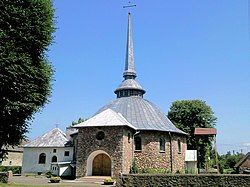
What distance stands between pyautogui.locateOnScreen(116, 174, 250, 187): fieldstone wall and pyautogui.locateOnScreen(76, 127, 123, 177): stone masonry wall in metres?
8.20

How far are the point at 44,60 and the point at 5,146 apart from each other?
577 centimetres

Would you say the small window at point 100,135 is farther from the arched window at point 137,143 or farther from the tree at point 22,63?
the tree at point 22,63

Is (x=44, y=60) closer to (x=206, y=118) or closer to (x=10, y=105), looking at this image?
(x=10, y=105)

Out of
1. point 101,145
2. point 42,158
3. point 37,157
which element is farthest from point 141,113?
point 37,157

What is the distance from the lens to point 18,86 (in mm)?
15477

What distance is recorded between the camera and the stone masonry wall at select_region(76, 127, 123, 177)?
2878 centimetres

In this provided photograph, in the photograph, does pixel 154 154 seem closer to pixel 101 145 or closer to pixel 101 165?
pixel 101 165

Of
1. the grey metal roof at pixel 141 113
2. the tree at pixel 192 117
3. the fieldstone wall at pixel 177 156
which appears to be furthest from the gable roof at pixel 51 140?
the tree at pixel 192 117

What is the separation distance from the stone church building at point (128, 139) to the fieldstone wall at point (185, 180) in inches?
336

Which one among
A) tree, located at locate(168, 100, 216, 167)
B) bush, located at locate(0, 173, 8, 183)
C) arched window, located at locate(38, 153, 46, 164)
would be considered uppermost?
tree, located at locate(168, 100, 216, 167)

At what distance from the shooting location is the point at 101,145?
2944cm

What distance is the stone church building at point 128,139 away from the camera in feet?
96.2

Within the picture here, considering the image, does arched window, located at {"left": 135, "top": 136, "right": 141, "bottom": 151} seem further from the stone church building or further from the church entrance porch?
the church entrance porch

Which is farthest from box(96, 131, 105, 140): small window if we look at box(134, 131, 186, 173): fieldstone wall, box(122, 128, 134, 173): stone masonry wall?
box(134, 131, 186, 173): fieldstone wall
